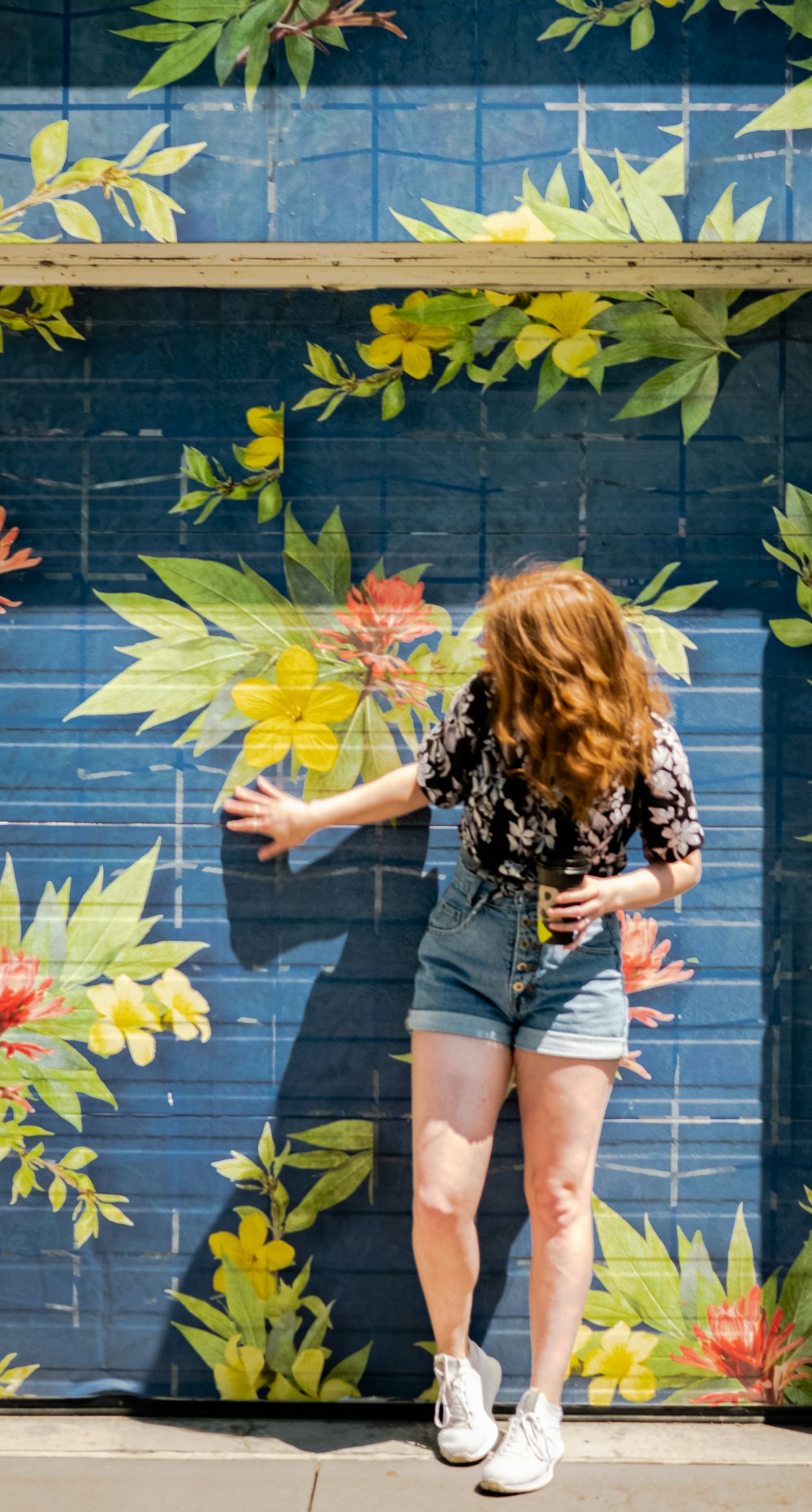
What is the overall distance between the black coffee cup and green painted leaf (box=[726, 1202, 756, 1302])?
1014 mm

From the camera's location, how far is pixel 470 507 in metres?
2.85

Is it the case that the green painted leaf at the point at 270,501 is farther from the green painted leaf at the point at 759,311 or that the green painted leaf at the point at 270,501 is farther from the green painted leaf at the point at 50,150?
the green painted leaf at the point at 759,311

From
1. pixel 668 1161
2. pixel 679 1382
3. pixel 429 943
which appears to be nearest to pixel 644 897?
pixel 429 943

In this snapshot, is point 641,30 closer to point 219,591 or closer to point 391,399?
point 391,399

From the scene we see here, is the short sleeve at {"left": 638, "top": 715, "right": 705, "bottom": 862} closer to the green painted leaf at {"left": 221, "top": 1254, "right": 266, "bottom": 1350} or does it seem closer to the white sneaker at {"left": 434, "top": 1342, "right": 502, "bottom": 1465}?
the white sneaker at {"left": 434, "top": 1342, "right": 502, "bottom": 1465}

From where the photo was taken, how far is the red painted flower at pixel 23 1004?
2.88 m

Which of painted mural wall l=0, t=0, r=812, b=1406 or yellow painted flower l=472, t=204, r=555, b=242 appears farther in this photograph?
painted mural wall l=0, t=0, r=812, b=1406

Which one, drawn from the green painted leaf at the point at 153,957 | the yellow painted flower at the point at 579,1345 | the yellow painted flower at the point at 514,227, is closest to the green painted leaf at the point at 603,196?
the yellow painted flower at the point at 514,227

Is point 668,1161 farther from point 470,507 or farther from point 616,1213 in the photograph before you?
point 470,507

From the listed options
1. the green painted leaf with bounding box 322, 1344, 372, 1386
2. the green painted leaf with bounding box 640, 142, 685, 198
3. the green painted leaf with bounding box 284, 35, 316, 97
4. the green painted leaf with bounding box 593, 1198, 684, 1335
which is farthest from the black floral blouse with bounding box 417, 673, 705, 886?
the green painted leaf with bounding box 284, 35, 316, 97

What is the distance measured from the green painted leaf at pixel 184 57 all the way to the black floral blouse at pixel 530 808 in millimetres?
1461

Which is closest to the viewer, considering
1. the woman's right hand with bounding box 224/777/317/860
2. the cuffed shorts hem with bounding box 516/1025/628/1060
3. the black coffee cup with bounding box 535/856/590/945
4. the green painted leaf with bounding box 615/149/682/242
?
the black coffee cup with bounding box 535/856/590/945

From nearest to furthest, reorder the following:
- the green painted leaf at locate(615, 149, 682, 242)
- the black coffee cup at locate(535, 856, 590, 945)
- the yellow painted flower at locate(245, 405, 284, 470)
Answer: the black coffee cup at locate(535, 856, 590, 945)
the green painted leaf at locate(615, 149, 682, 242)
the yellow painted flower at locate(245, 405, 284, 470)

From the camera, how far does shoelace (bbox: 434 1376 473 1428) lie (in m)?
2.57
